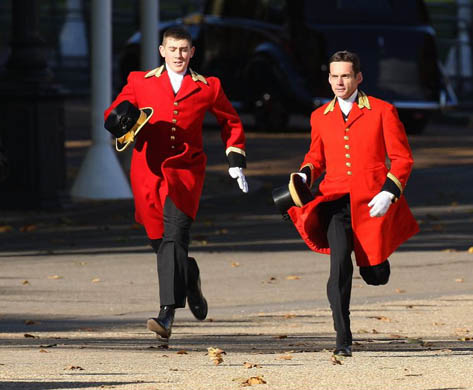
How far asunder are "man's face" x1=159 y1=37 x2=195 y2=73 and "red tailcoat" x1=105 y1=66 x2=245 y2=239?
0.34ft

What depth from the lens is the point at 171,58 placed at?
914 centimetres

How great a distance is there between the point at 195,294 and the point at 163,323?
24.4 inches

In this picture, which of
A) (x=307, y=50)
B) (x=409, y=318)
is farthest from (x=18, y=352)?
(x=307, y=50)

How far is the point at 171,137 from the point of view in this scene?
30.5ft

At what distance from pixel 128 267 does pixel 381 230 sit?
4484mm

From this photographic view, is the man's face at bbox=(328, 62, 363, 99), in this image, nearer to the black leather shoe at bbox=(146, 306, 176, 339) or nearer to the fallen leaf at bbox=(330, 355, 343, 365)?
the fallen leaf at bbox=(330, 355, 343, 365)

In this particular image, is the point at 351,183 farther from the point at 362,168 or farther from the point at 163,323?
the point at 163,323

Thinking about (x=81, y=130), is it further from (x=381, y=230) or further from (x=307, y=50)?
(x=381, y=230)

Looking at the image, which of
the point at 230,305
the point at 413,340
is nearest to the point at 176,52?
the point at 413,340

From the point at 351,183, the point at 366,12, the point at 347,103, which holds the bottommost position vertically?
the point at 366,12

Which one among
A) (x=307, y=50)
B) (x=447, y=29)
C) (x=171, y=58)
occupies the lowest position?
(x=447, y=29)

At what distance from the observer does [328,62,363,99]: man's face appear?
8.41 m

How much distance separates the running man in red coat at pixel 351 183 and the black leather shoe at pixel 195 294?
1090 millimetres

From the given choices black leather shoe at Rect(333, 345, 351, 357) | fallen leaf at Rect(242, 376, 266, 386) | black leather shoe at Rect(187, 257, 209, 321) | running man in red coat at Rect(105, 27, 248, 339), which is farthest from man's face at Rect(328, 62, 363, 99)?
fallen leaf at Rect(242, 376, 266, 386)
